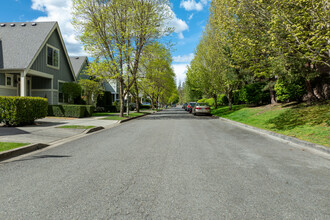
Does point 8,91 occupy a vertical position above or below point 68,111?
above

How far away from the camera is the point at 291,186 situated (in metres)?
3.57

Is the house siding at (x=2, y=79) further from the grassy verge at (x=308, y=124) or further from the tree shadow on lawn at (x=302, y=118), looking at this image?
the tree shadow on lawn at (x=302, y=118)

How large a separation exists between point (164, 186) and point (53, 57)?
21862 millimetres

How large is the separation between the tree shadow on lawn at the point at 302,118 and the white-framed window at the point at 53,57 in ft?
66.8

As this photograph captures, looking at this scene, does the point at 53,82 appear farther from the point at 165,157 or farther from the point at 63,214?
the point at 63,214

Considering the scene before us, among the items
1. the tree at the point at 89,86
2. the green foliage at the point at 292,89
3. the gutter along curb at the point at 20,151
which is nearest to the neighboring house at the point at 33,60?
the tree at the point at 89,86

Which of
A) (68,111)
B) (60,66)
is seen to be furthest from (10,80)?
(68,111)

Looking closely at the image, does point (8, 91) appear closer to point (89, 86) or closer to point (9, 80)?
point (9, 80)

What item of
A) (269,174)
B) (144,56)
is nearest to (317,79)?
(269,174)

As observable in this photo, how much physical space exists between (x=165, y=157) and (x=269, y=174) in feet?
8.05

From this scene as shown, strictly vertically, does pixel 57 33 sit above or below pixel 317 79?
above

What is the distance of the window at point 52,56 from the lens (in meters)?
20.3

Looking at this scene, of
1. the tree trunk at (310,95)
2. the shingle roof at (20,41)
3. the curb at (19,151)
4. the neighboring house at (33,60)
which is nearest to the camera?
the curb at (19,151)

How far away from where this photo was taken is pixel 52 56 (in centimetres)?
2080
